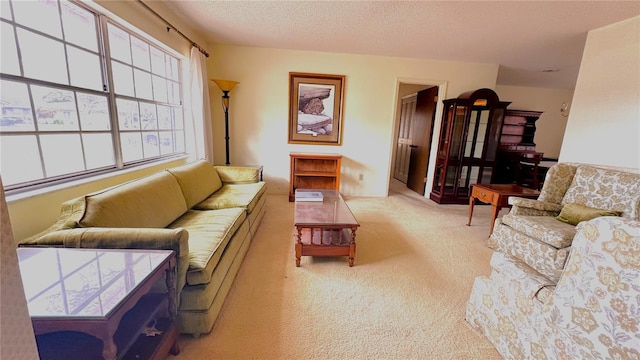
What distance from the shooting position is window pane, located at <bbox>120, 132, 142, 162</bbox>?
2.33 meters

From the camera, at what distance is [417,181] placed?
16.3ft

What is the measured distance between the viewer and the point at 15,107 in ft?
4.75

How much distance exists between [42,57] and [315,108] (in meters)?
3.10

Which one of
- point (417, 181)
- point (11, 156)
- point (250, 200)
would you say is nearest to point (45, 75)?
point (11, 156)

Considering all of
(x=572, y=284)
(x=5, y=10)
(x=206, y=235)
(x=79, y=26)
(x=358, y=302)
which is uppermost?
(x=79, y=26)

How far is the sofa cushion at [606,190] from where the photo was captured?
206 centimetres

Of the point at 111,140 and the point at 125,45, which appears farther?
the point at 125,45

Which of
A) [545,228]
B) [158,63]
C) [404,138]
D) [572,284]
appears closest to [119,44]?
[158,63]

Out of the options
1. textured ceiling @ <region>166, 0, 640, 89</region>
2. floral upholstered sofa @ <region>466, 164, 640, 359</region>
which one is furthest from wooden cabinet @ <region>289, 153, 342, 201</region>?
floral upholstered sofa @ <region>466, 164, 640, 359</region>

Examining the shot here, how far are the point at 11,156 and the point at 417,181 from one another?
5128 mm

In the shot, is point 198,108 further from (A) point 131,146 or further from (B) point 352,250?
(B) point 352,250

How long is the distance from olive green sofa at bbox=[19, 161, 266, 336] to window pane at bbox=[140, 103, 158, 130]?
2.27 feet

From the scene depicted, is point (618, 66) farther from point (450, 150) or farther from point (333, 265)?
point (333, 265)

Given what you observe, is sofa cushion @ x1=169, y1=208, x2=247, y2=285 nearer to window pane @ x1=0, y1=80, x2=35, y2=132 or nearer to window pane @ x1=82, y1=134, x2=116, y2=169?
window pane @ x1=82, y1=134, x2=116, y2=169
